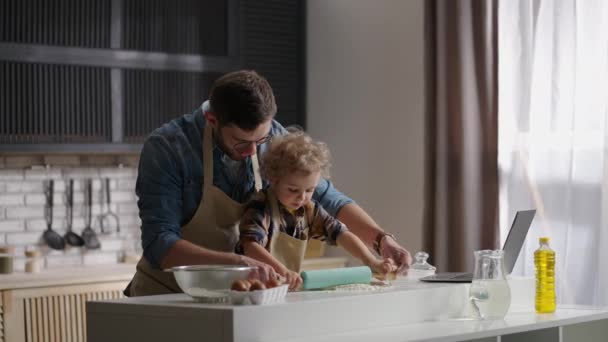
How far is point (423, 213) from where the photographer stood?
495 cm

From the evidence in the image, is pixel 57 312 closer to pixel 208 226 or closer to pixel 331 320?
pixel 208 226

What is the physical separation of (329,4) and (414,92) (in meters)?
0.85

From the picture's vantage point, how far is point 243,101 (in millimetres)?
2840

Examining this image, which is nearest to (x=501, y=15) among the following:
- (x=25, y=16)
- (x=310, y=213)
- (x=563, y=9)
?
(x=563, y=9)

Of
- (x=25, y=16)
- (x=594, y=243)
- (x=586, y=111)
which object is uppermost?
(x=25, y=16)

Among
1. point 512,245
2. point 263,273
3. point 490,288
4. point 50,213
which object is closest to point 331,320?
point 263,273

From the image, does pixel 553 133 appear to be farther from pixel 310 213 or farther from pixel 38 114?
pixel 38 114

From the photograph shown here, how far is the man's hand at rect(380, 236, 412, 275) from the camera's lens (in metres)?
3.07

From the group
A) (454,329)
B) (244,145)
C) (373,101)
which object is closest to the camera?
(454,329)

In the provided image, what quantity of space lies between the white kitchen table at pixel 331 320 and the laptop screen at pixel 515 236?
0.17 m

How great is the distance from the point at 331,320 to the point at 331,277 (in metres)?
0.24

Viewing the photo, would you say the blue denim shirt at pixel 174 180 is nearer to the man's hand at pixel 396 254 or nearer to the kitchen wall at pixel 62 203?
the man's hand at pixel 396 254

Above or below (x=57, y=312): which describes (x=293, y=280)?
above

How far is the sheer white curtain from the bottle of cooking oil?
4.51 feet
